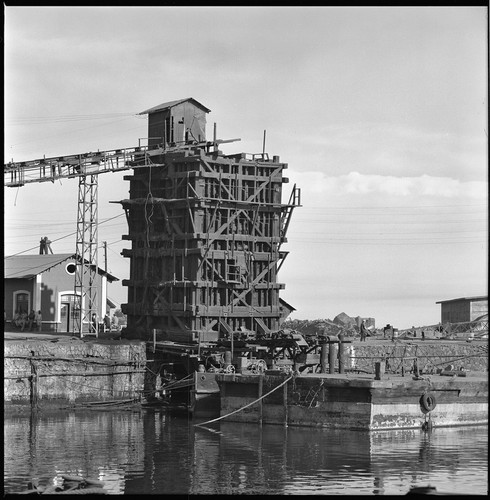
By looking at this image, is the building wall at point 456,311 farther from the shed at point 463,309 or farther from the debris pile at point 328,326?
the debris pile at point 328,326

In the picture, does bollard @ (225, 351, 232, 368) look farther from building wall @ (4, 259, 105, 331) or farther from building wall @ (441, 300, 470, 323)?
building wall @ (441, 300, 470, 323)

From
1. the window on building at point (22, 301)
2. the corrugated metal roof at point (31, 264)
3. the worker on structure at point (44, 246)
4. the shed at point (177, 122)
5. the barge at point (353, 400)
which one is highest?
the shed at point (177, 122)

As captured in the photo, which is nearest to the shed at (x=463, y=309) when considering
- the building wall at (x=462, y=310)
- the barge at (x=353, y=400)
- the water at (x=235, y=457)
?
the building wall at (x=462, y=310)

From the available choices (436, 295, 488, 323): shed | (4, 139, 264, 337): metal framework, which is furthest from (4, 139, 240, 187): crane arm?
(436, 295, 488, 323): shed

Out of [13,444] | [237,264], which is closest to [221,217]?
[237,264]

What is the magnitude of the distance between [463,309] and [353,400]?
48390 mm

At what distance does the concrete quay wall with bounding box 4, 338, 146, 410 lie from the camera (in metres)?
44.6

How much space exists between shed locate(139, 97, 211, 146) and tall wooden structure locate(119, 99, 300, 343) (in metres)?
1.40

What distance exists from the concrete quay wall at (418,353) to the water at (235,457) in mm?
17227

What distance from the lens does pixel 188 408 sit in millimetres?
45500

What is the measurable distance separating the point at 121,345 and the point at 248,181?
11280mm

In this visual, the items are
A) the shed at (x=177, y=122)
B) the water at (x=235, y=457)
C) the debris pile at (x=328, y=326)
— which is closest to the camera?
the water at (x=235, y=457)

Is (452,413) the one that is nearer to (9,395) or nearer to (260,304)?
(260,304)

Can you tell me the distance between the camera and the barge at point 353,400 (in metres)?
38.9
